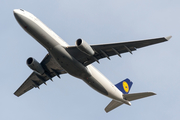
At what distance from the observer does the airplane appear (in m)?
26.8

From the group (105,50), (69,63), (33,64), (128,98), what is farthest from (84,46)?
(128,98)

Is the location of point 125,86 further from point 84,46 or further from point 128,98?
point 84,46

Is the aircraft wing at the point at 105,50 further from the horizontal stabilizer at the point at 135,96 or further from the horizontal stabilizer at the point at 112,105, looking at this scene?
the horizontal stabilizer at the point at 112,105

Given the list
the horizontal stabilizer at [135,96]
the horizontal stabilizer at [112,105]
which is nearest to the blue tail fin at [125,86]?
the horizontal stabilizer at [112,105]

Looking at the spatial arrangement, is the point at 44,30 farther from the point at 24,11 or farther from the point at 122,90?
the point at 122,90

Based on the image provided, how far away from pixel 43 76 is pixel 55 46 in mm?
9108

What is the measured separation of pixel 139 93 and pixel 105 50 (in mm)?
8262

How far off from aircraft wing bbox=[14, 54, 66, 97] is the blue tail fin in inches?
334

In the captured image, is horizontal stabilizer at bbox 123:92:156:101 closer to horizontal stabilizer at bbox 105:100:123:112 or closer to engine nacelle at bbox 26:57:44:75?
horizontal stabilizer at bbox 105:100:123:112

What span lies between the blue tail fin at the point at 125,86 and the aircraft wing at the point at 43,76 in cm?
847

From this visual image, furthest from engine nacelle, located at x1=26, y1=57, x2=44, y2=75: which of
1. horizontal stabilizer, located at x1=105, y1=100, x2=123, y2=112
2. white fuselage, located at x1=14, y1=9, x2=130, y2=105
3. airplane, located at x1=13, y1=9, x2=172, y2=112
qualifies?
horizontal stabilizer, located at x1=105, y1=100, x2=123, y2=112

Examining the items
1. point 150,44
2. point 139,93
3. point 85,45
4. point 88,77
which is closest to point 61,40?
point 85,45

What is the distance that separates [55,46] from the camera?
27594 millimetres

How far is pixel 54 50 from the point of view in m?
27.6
